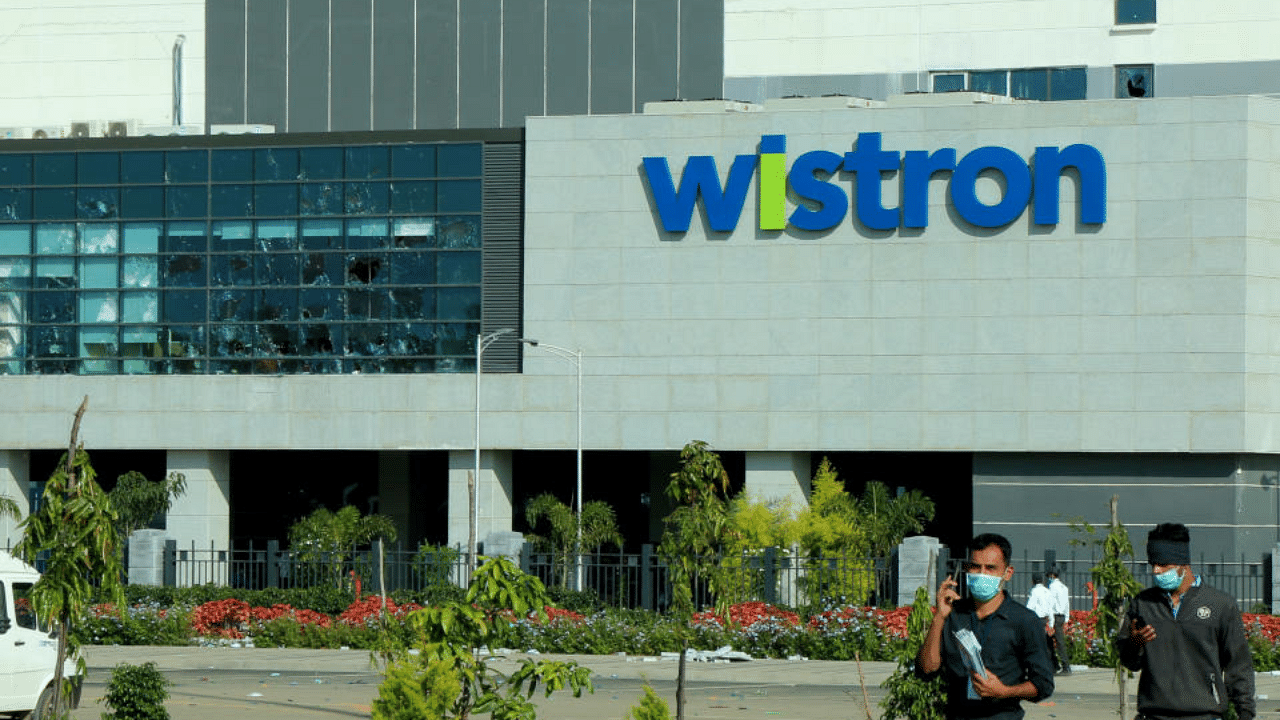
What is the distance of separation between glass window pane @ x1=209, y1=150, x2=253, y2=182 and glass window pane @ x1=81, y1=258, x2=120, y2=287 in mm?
4026

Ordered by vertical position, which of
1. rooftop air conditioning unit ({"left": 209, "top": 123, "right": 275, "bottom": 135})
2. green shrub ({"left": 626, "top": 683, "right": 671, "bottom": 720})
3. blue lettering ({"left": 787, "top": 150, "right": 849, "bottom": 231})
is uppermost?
rooftop air conditioning unit ({"left": 209, "top": 123, "right": 275, "bottom": 135})

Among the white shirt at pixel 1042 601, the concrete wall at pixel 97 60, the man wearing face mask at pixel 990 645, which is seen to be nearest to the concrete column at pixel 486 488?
the concrete wall at pixel 97 60

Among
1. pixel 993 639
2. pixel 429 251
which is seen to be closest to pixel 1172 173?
pixel 429 251

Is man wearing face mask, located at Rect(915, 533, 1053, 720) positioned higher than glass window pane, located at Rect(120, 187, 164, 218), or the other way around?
glass window pane, located at Rect(120, 187, 164, 218)

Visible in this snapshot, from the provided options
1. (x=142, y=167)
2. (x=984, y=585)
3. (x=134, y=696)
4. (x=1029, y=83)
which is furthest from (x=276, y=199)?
(x=984, y=585)

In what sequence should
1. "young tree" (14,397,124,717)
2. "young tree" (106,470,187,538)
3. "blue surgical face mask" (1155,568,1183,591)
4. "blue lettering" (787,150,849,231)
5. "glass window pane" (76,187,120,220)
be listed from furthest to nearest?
"glass window pane" (76,187,120,220), "young tree" (106,470,187,538), "blue lettering" (787,150,849,231), "young tree" (14,397,124,717), "blue surgical face mask" (1155,568,1183,591)

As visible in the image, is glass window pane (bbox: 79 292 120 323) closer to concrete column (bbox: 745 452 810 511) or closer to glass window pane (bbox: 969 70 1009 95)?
concrete column (bbox: 745 452 810 511)

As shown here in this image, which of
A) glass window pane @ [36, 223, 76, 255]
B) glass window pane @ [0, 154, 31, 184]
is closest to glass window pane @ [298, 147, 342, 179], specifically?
glass window pane @ [36, 223, 76, 255]

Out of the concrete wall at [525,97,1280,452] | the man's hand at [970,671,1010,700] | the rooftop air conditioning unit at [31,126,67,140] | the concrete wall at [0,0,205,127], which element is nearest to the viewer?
the man's hand at [970,671,1010,700]

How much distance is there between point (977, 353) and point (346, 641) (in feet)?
71.3

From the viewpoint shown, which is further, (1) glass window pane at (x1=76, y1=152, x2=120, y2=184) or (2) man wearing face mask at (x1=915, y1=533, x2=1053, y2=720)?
(1) glass window pane at (x1=76, y1=152, x2=120, y2=184)

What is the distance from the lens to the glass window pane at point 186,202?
195 feet

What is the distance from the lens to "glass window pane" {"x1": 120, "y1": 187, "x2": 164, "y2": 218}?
59750 mm

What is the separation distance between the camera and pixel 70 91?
65.4m
